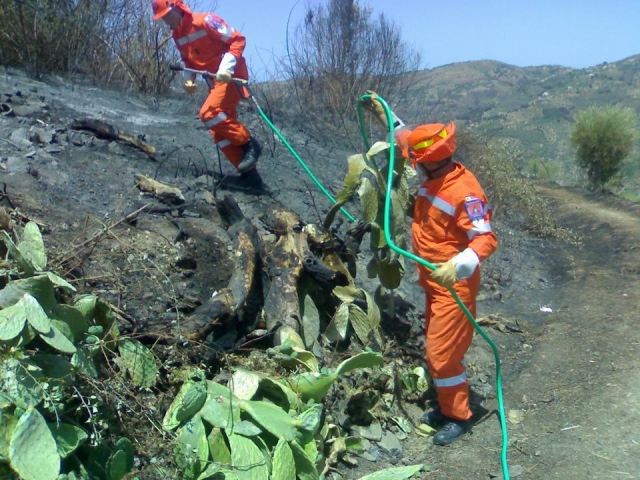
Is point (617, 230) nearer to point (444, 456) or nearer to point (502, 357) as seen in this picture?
point (502, 357)

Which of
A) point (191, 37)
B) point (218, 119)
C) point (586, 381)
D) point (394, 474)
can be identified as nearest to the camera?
point (394, 474)

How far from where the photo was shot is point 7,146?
20.1 feet

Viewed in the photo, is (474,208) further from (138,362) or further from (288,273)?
(138,362)

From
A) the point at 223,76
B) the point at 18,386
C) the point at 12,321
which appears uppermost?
the point at 223,76

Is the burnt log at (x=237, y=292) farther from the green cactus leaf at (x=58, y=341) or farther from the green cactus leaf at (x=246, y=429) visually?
the green cactus leaf at (x=58, y=341)

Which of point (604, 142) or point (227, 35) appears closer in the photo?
point (227, 35)

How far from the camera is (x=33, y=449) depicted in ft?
9.04

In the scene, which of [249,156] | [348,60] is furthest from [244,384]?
[348,60]

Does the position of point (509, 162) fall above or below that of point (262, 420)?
above

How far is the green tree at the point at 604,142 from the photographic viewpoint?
16.3m

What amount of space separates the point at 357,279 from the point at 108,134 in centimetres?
303

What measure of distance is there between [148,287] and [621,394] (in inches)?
123

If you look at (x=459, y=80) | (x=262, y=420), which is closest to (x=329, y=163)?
(x=262, y=420)

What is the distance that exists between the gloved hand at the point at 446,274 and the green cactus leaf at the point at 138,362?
1556 millimetres
